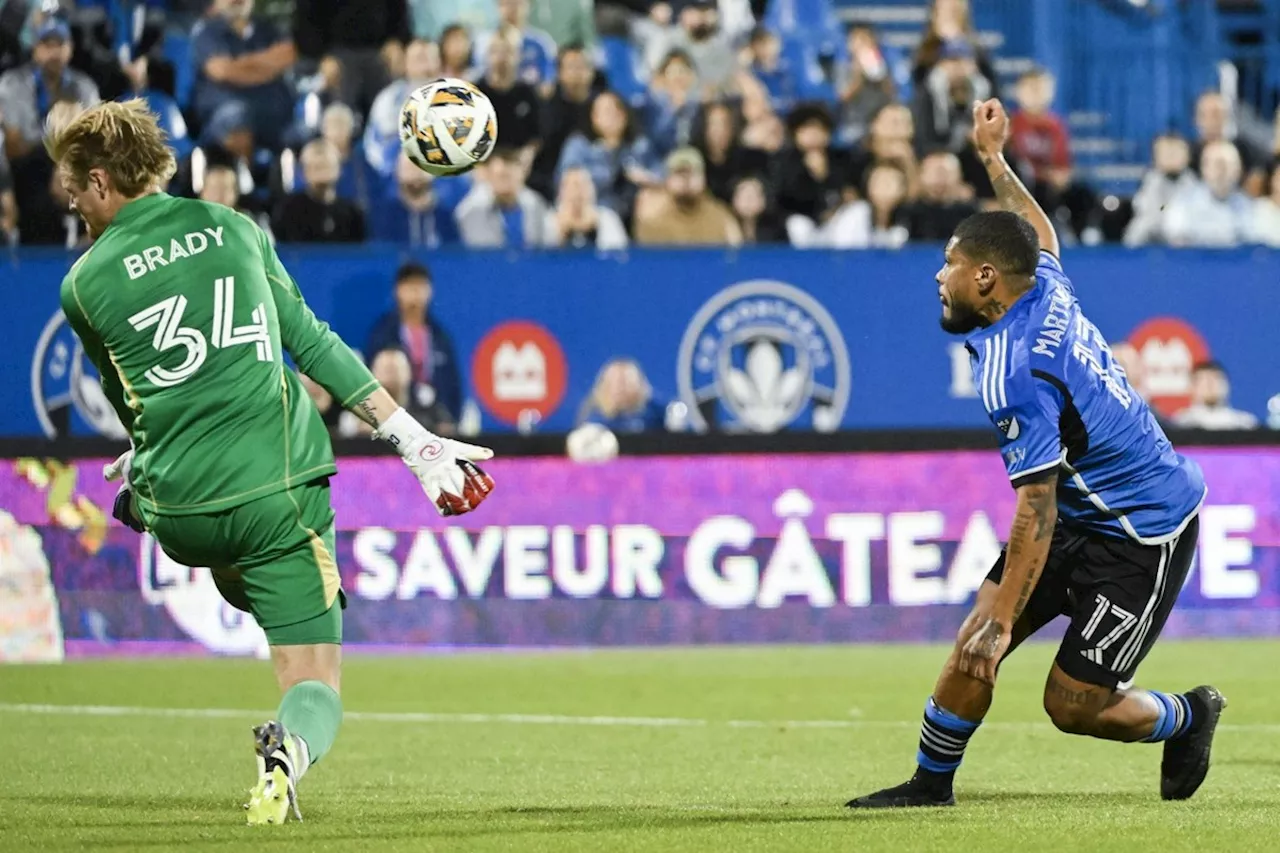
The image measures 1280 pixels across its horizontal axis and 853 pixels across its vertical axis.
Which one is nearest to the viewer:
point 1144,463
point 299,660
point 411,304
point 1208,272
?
point 299,660

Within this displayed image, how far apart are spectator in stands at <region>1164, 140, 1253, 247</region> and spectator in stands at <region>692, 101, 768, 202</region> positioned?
10.9 feet

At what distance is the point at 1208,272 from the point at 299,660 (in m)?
11.5

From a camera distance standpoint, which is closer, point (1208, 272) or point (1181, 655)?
point (1181, 655)

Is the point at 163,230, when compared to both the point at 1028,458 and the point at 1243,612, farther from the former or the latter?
the point at 1243,612

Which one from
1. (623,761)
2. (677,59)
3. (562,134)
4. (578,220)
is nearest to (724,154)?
(677,59)

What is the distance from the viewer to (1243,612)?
44.6 ft

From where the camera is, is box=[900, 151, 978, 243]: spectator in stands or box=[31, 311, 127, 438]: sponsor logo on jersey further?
box=[900, 151, 978, 243]: spectator in stands

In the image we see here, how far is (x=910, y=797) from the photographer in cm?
707

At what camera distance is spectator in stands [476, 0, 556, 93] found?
17172 millimetres

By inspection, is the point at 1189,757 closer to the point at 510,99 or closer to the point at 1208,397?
the point at 1208,397

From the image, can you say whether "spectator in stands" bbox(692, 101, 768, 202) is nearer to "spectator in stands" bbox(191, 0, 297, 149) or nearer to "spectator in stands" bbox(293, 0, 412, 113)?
"spectator in stands" bbox(293, 0, 412, 113)

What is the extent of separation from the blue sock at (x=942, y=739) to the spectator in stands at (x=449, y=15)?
37.7 feet

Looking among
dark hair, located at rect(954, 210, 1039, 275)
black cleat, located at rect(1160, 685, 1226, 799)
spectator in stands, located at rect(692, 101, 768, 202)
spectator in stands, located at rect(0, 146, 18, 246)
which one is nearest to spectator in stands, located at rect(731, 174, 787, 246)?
spectator in stands, located at rect(692, 101, 768, 202)

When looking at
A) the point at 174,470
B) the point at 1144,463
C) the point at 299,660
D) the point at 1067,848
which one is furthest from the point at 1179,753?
the point at 174,470
